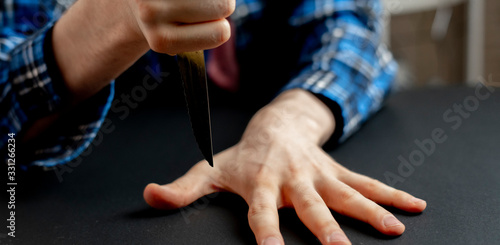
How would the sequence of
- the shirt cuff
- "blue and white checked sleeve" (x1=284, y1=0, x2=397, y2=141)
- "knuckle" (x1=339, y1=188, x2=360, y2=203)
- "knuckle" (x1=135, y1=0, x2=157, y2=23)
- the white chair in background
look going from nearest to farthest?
"knuckle" (x1=135, y1=0, x2=157, y2=23) < "knuckle" (x1=339, y1=188, x2=360, y2=203) < the shirt cuff < "blue and white checked sleeve" (x1=284, y1=0, x2=397, y2=141) < the white chair in background

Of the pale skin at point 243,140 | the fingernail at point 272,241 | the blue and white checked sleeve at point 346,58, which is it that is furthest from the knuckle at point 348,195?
the blue and white checked sleeve at point 346,58

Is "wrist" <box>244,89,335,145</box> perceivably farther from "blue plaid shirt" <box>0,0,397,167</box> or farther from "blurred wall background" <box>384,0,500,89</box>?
"blurred wall background" <box>384,0,500,89</box>

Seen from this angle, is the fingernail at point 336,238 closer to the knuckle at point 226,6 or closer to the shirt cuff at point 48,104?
the knuckle at point 226,6

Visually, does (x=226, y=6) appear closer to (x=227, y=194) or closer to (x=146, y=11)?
(x=146, y=11)

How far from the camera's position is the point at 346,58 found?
81cm

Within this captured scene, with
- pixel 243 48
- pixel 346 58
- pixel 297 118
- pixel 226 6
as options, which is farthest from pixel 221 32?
pixel 243 48

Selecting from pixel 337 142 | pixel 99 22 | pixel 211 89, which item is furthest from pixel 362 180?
pixel 211 89

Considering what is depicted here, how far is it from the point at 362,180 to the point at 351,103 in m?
0.26

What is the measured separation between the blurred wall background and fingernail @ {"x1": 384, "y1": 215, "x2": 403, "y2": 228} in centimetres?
199

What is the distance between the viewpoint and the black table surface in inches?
16.6

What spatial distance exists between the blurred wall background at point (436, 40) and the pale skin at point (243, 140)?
6.00 feet

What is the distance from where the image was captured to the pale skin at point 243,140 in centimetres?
36

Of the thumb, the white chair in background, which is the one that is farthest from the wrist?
the white chair in background

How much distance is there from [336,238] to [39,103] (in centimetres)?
46
